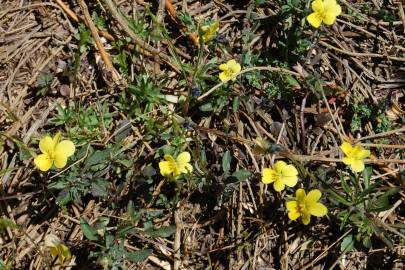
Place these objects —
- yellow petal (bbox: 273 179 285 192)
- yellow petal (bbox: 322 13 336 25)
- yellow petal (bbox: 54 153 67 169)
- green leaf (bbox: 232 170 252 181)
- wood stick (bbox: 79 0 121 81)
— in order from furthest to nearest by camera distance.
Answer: wood stick (bbox: 79 0 121 81)
yellow petal (bbox: 322 13 336 25)
green leaf (bbox: 232 170 252 181)
yellow petal (bbox: 273 179 285 192)
yellow petal (bbox: 54 153 67 169)

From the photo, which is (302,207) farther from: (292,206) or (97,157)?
(97,157)

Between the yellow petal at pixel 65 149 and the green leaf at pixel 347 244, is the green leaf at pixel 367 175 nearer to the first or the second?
the green leaf at pixel 347 244

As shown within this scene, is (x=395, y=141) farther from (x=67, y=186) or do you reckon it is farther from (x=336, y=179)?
(x=67, y=186)

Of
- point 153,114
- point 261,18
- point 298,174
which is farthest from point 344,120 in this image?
point 153,114

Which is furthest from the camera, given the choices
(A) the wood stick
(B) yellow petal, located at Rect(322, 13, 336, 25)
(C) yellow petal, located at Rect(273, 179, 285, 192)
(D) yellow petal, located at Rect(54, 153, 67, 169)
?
(A) the wood stick

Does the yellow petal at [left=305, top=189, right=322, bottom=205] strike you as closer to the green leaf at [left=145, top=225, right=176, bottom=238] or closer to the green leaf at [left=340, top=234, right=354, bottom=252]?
the green leaf at [left=340, top=234, right=354, bottom=252]

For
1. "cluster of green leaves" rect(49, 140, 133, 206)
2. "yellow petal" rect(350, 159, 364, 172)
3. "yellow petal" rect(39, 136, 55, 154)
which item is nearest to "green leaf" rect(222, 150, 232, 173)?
"cluster of green leaves" rect(49, 140, 133, 206)

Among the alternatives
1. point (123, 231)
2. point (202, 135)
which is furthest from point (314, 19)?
point (123, 231)
